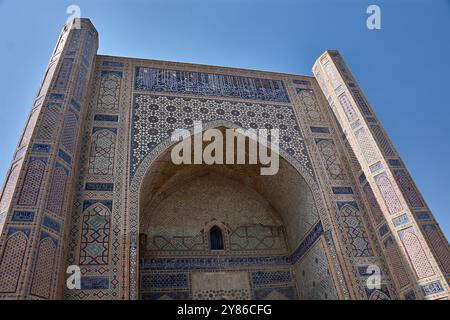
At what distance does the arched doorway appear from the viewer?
648 cm

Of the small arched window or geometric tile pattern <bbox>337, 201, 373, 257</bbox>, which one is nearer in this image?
geometric tile pattern <bbox>337, 201, 373, 257</bbox>

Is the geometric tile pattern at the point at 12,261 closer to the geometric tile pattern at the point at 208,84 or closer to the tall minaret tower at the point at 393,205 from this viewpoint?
the geometric tile pattern at the point at 208,84

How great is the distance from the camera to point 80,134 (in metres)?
5.82

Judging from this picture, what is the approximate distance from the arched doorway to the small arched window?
0.09 feet

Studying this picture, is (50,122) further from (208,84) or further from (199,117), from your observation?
(208,84)

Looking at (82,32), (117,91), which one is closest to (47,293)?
(117,91)

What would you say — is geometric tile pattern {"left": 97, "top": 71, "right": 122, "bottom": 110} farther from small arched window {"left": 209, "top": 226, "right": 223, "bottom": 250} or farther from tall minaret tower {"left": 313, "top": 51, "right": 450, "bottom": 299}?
tall minaret tower {"left": 313, "top": 51, "right": 450, "bottom": 299}

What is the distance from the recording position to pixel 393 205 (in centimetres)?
582

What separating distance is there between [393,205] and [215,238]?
3148 mm

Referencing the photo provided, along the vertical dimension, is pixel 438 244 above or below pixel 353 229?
below

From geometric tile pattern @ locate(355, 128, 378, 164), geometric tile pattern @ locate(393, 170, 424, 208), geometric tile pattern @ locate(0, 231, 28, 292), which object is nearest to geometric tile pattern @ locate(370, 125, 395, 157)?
geometric tile pattern @ locate(355, 128, 378, 164)

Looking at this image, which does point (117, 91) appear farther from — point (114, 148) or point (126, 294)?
point (126, 294)

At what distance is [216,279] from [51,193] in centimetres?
320

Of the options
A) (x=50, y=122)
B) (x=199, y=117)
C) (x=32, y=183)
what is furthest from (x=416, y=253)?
(x=50, y=122)
